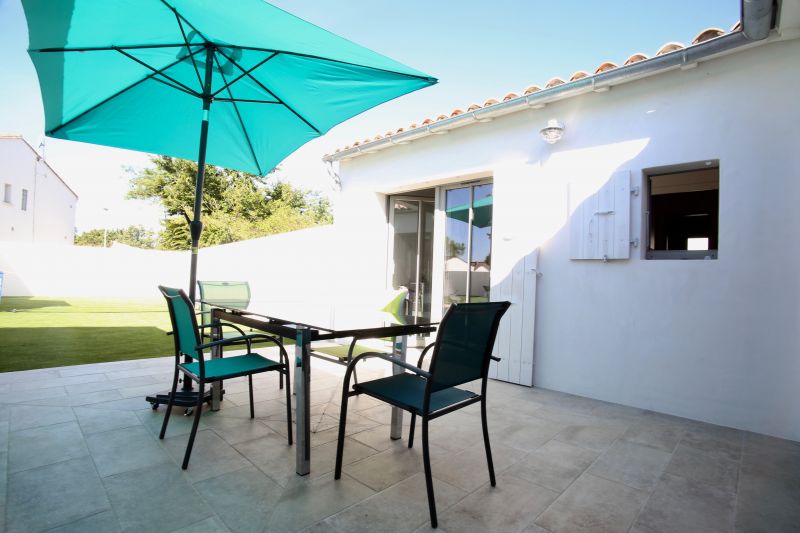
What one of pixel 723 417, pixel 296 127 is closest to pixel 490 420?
pixel 723 417

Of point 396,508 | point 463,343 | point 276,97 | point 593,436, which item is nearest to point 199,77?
point 276,97

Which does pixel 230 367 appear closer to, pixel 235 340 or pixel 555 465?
pixel 235 340

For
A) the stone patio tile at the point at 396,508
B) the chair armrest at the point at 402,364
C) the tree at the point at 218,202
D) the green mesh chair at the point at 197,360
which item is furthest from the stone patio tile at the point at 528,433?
the tree at the point at 218,202

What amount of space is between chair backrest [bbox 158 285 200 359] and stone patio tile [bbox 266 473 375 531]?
934 millimetres

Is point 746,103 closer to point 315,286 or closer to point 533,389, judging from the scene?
point 533,389

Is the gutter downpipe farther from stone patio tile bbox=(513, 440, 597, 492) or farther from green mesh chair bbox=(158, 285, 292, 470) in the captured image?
green mesh chair bbox=(158, 285, 292, 470)

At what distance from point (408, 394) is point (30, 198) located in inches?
884

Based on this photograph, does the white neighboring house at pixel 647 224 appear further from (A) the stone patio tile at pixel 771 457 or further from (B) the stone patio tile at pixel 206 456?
(B) the stone patio tile at pixel 206 456

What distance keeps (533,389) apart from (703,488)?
6.17ft

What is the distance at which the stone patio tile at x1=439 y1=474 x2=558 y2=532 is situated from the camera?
67.7 inches

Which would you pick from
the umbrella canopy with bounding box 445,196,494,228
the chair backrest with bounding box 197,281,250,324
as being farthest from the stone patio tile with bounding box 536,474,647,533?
the umbrella canopy with bounding box 445,196,494,228

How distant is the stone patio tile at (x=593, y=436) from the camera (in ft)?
8.71

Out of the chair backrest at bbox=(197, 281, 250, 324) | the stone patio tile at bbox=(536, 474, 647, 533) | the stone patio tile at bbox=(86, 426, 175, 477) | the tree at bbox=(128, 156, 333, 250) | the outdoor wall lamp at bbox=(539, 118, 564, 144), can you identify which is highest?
the tree at bbox=(128, 156, 333, 250)

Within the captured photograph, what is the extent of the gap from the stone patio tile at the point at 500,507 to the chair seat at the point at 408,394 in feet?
1.52
